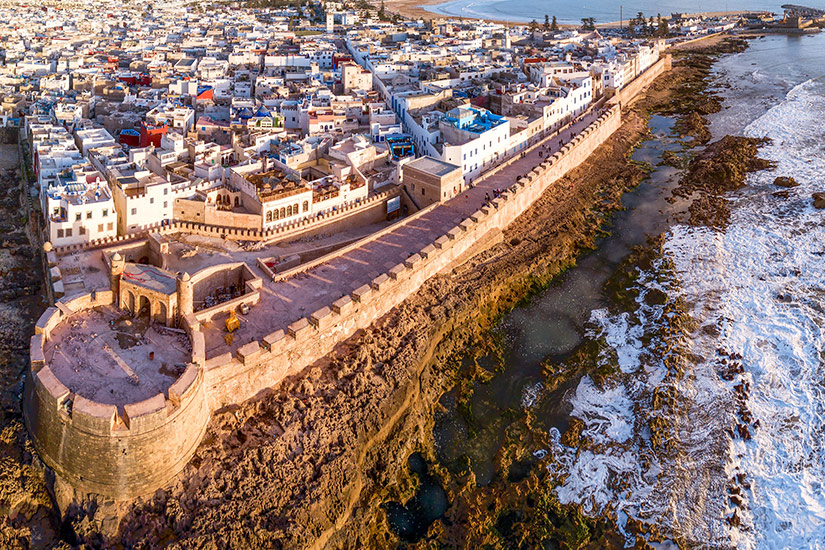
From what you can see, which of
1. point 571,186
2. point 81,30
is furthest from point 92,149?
point 81,30

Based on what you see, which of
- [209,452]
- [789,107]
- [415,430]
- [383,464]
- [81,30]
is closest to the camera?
[209,452]

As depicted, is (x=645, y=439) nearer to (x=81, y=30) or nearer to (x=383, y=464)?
(x=383, y=464)

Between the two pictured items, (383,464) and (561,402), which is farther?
(561,402)

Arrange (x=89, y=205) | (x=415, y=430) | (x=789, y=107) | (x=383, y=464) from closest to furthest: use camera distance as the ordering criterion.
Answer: (x=383, y=464), (x=415, y=430), (x=89, y=205), (x=789, y=107)

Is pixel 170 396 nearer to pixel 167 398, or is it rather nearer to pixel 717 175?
pixel 167 398

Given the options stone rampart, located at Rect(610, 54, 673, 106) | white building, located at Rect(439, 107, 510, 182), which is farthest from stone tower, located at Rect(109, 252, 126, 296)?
stone rampart, located at Rect(610, 54, 673, 106)

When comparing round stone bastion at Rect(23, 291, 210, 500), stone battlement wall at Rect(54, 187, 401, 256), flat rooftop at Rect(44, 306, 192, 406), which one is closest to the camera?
round stone bastion at Rect(23, 291, 210, 500)

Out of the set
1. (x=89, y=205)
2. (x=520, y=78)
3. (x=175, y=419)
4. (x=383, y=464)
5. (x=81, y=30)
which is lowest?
(x=383, y=464)

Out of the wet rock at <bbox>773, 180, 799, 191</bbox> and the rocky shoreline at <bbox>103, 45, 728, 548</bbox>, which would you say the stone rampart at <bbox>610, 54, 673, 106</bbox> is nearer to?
the wet rock at <bbox>773, 180, 799, 191</bbox>
